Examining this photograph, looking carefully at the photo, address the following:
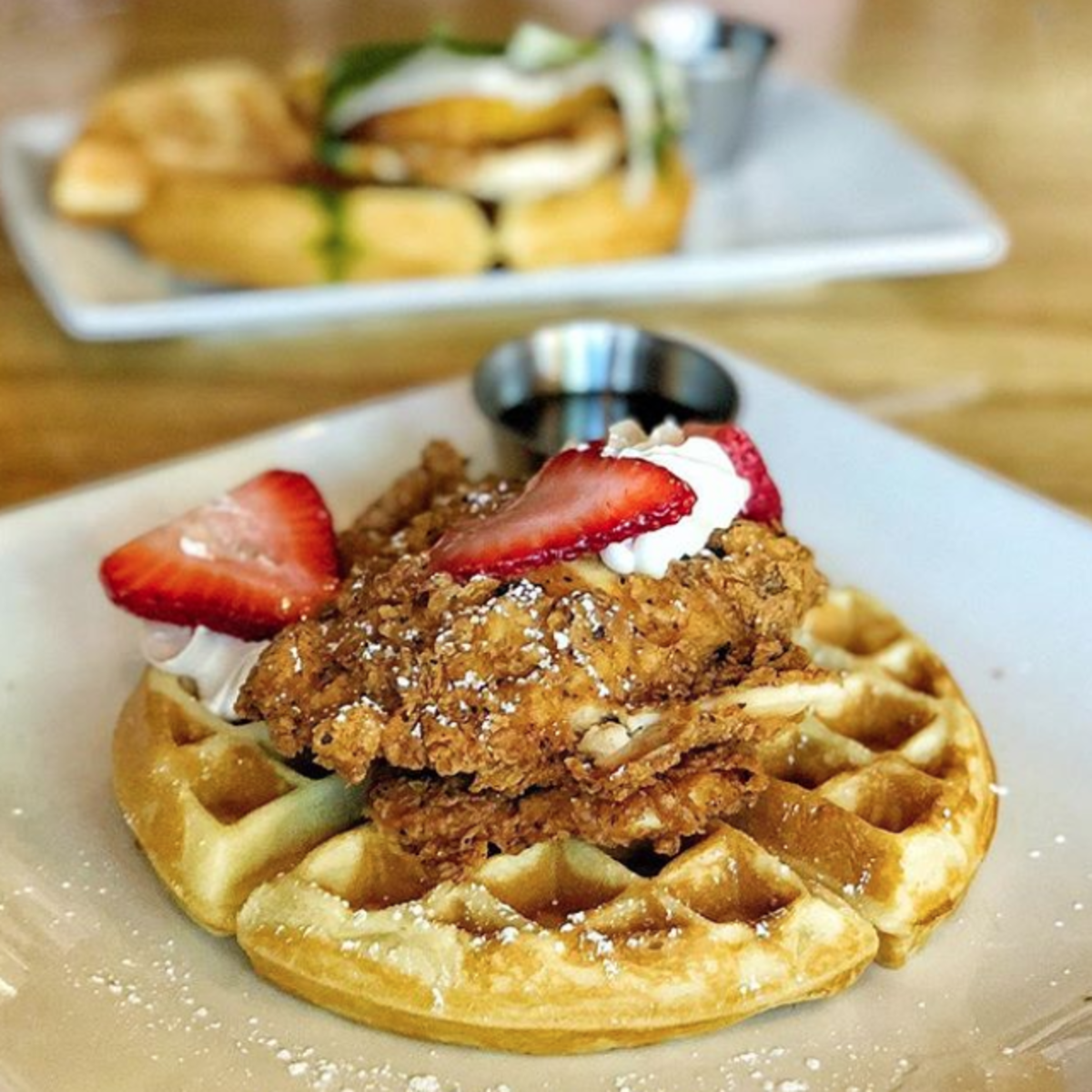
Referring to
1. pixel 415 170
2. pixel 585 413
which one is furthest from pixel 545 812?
pixel 415 170

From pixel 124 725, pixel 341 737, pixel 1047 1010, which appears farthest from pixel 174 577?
pixel 1047 1010

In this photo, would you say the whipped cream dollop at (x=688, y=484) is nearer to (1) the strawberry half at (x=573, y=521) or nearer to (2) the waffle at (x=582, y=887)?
(1) the strawberry half at (x=573, y=521)

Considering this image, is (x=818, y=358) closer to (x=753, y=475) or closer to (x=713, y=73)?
(x=713, y=73)

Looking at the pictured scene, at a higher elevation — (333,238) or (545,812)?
(545,812)

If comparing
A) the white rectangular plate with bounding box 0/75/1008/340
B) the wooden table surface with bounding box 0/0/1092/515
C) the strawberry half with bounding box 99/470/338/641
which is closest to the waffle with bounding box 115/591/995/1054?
the strawberry half with bounding box 99/470/338/641

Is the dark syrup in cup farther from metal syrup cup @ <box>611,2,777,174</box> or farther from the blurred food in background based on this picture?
metal syrup cup @ <box>611,2,777,174</box>
